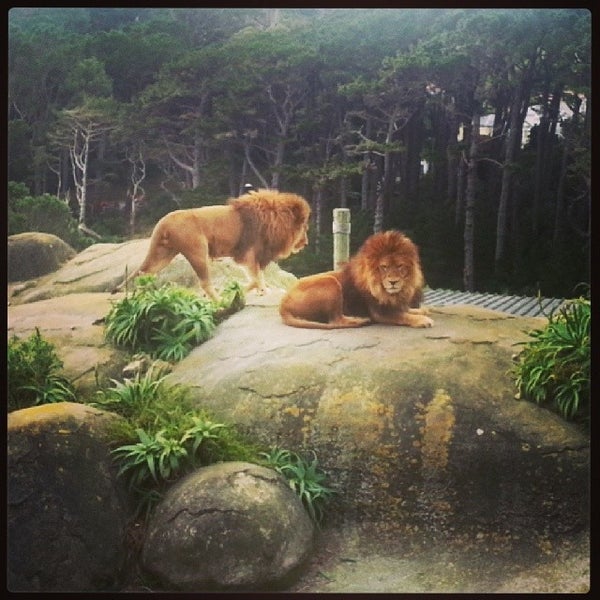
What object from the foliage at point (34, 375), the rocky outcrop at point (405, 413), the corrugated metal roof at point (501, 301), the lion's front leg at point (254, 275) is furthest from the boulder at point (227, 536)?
the corrugated metal roof at point (501, 301)

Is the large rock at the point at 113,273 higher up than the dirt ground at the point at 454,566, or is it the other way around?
the large rock at the point at 113,273

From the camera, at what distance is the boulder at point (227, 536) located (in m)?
2.60

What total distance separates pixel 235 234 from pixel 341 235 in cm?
40

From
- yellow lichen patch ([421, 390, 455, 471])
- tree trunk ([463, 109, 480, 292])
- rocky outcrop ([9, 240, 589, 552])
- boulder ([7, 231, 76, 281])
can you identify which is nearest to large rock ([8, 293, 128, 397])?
rocky outcrop ([9, 240, 589, 552])

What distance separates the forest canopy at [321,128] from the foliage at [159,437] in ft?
2.00

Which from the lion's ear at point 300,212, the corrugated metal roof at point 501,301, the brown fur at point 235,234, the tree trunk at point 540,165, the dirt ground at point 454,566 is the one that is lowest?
the dirt ground at point 454,566

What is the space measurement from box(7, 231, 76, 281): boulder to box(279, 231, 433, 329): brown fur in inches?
35.1

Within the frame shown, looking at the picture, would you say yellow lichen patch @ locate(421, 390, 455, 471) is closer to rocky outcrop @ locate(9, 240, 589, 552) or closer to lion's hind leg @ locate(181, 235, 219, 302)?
rocky outcrop @ locate(9, 240, 589, 552)

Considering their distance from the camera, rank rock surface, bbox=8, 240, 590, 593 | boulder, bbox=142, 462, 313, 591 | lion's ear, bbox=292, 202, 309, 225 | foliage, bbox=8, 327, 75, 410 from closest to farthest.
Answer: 1. boulder, bbox=142, 462, 313, 591
2. rock surface, bbox=8, 240, 590, 593
3. foliage, bbox=8, 327, 75, 410
4. lion's ear, bbox=292, 202, 309, 225

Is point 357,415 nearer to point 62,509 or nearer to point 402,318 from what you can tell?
point 402,318

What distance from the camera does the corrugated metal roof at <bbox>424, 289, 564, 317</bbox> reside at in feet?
9.52

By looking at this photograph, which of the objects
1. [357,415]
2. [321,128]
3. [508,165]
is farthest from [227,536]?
[508,165]

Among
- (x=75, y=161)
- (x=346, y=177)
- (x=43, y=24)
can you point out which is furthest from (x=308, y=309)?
(x=43, y=24)

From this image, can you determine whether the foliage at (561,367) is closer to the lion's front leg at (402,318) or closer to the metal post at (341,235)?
the lion's front leg at (402,318)
